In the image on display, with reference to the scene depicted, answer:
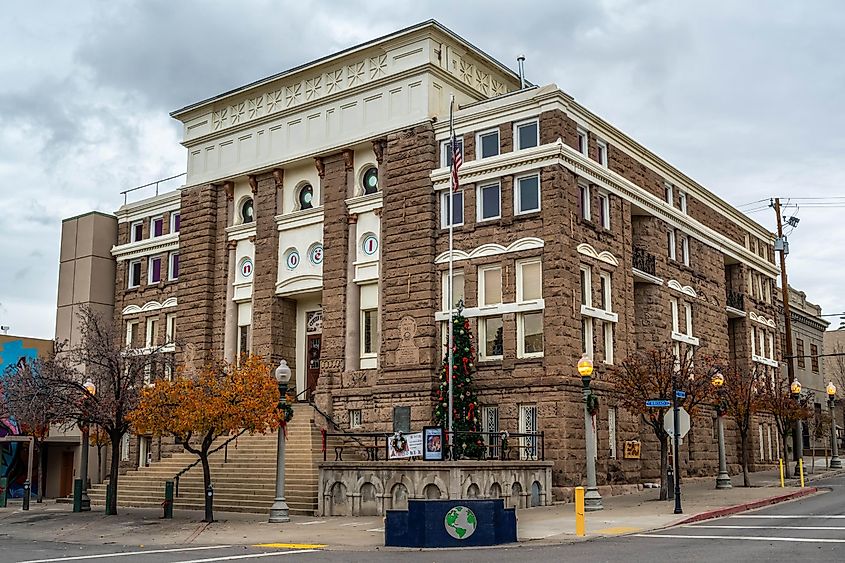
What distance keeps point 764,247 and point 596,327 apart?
78.5ft

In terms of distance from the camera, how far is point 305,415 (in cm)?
3700

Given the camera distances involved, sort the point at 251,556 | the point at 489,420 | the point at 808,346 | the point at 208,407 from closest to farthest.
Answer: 1. the point at 251,556
2. the point at 208,407
3. the point at 489,420
4. the point at 808,346

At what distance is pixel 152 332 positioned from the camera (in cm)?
4678

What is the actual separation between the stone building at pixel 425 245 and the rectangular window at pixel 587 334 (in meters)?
0.09

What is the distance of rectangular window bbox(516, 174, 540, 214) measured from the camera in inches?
1330

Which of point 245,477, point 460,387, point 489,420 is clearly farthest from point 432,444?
point 245,477

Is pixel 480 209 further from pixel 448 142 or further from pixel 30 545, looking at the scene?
pixel 30 545

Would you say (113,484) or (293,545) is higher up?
(113,484)

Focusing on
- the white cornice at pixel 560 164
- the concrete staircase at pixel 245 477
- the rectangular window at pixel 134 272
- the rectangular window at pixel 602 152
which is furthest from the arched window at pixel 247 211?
the rectangular window at pixel 602 152

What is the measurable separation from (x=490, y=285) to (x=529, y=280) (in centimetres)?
169

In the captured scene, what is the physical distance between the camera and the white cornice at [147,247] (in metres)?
46.2

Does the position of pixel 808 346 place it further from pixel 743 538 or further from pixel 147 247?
pixel 743 538

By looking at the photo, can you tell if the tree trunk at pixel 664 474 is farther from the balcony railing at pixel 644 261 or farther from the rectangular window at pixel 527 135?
the rectangular window at pixel 527 135

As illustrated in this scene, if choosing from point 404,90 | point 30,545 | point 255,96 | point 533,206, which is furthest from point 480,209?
point 30,545
